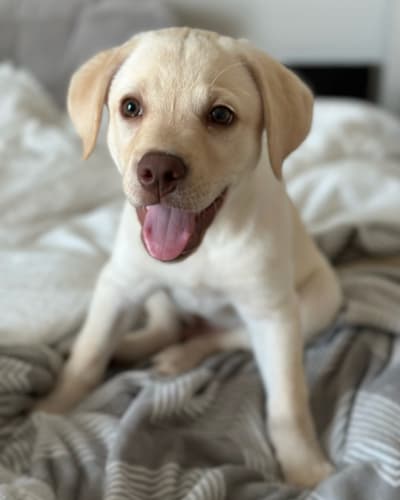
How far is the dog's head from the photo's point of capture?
3.14ft

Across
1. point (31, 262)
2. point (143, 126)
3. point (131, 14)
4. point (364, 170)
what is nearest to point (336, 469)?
point (143, 126)

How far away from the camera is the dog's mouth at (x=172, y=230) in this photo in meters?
1.05

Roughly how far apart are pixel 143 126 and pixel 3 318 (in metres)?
0.62

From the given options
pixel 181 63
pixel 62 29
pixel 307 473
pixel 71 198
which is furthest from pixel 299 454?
pixel 62 29

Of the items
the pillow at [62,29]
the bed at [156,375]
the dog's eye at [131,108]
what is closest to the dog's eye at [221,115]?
the dog's eye at [131,108]

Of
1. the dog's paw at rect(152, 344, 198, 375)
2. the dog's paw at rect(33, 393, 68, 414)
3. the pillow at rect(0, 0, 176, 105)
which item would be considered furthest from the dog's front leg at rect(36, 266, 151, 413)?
the pillow at rect(0, 0, 176, 105)

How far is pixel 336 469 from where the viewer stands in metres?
1.20

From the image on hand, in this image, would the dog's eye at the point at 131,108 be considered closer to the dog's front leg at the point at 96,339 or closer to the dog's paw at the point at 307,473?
the dog's front leg at the point at 96,339

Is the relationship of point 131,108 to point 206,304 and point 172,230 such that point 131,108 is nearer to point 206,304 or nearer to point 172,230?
point 172,230

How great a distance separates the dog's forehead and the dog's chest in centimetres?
39

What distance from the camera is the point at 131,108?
104cm

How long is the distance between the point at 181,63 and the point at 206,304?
0.51m

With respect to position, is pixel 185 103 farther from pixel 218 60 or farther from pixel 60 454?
pixel 60 454

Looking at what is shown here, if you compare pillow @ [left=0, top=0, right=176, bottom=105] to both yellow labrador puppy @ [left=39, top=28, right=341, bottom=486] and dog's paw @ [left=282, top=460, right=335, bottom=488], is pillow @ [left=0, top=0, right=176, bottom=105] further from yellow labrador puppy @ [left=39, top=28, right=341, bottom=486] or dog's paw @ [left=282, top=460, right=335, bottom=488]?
dog's paw @ [left=282, top=460, right=335, bottom=488]
